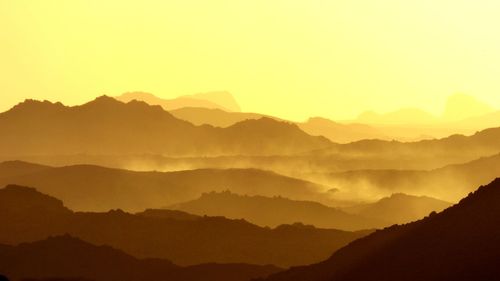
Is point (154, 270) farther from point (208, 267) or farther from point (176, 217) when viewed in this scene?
point (176, 217)

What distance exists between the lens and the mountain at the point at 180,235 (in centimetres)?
10812

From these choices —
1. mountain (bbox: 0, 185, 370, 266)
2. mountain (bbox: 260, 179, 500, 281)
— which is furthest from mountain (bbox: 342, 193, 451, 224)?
mountain (bbox: 260, 179, 500, 281)

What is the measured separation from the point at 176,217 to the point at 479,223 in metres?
61.8

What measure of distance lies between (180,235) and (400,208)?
2743 inches

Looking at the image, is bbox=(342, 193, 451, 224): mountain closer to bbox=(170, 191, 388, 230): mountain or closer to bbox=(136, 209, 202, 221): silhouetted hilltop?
bbox=(170, 191, 388, 230): mountain

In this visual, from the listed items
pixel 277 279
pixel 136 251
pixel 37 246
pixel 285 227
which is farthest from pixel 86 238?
pixel 277 279

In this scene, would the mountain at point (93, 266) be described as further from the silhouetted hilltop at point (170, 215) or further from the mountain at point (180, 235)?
the silhouetted hilltop at point (170, 215)

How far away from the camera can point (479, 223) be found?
66375 mm

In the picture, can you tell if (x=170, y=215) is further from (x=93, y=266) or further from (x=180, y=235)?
(x=93, y=266)

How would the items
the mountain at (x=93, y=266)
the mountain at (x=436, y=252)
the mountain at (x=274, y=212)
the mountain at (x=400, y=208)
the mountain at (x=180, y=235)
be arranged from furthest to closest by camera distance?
the mountain at (x=400, y=208)
the mountain at (x=274, y=212)
the mountain at (x=180, y=235)
the mountain at (x=93, y=266)
the mountain at (x=436, y=252)

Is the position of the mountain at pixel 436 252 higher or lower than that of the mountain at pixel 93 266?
lower

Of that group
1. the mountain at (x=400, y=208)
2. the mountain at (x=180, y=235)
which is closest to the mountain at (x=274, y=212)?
the mountain at (x=400, y=208)

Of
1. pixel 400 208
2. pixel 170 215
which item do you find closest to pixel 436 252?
pixel 170 215

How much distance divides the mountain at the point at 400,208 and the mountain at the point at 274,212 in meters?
7.56
